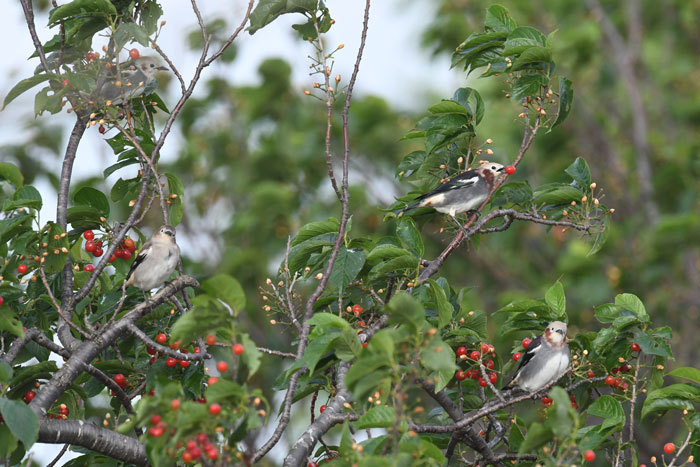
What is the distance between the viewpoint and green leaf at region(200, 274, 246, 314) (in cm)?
374

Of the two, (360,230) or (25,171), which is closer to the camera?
(25,171)

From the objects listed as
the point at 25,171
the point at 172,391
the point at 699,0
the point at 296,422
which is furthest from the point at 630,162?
the point at 172,391

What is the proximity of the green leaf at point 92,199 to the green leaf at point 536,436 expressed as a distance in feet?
10.7

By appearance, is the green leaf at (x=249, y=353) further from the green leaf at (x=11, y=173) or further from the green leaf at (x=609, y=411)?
the green leaf at (x=11, y=173)

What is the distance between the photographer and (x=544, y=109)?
5953 millimetres

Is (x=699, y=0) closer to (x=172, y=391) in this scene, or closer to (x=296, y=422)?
(x=296, y=422)

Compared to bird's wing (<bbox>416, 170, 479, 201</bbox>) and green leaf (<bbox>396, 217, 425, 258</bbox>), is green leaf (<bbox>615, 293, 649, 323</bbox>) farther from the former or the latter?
bird's wing (<bbox>416, 170, 479, 201</bbox>)

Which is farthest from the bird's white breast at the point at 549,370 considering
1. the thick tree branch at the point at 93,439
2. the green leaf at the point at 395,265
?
the thick tree branch at the point at 93,439

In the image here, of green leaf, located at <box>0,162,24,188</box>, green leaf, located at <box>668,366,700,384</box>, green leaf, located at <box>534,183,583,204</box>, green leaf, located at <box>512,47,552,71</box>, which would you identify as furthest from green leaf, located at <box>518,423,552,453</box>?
green leaf, located at <box>0,162,24,188</box>

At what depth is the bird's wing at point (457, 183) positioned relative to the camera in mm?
6392

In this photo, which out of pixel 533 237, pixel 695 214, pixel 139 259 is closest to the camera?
pixel 139 259

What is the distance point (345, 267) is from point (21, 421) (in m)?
2.19

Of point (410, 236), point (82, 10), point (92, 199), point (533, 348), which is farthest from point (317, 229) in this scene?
point (533, 348)

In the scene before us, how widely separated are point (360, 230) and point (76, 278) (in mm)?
10185
